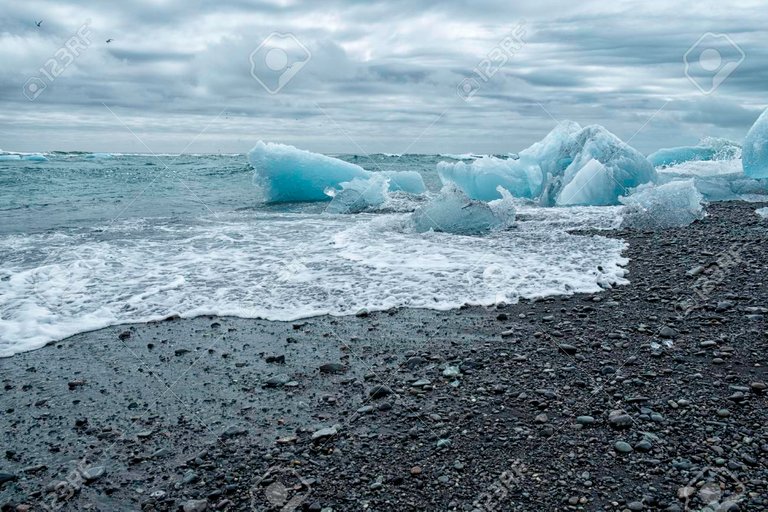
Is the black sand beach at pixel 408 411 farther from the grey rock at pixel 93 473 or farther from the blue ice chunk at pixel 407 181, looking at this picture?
the blue ice chunk at pixel 407 181

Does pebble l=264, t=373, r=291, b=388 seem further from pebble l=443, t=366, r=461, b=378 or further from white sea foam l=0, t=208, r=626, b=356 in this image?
white sea foam l=0, t=208, r=626, b=356

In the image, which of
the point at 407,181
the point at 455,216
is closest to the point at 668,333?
the point at 455,216

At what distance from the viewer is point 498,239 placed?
30.7 ft

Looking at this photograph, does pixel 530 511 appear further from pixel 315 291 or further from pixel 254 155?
pixel 254 155

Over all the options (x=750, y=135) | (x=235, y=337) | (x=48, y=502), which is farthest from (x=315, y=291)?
(x=750, y=135)

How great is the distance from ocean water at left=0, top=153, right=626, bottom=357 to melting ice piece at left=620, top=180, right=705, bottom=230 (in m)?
0.58

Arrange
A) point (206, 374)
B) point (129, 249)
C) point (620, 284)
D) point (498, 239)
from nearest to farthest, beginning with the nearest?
point (206, 374) → point (620, 284) → point (129, 249) → point (498, 239)

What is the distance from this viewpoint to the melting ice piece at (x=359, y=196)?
569 inches

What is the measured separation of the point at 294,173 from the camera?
642 inches

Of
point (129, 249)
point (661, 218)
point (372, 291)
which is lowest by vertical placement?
point (661, 218)

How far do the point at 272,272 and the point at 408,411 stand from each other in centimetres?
407

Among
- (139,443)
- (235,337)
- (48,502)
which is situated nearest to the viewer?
(48,502)

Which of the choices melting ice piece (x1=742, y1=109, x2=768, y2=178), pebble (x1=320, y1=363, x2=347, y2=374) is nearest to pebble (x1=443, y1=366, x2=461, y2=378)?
pebble (x1=320, y1=363, x2=347, y2=374)

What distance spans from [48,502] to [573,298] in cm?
462
